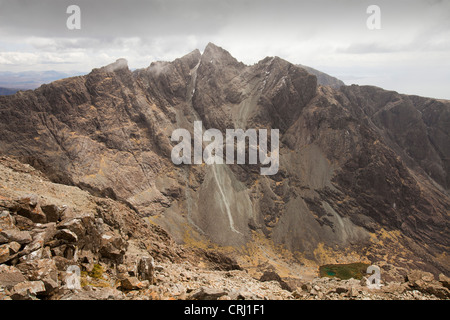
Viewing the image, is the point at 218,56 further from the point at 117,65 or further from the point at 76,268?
the point at 76,268

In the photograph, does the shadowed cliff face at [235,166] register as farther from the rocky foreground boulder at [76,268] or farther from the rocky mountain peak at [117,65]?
the rocky foreground boulder at [76,268]

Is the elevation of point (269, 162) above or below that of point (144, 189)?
above

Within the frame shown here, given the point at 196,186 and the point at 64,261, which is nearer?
the point at 64,261

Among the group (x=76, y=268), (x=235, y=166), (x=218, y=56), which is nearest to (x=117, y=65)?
(x=218, y=56)

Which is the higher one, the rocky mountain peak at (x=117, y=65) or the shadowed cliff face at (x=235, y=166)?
the rocky mountain peak at (x=117, y=65)

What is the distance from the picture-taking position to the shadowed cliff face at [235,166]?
7598 cm

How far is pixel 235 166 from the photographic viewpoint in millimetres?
97938

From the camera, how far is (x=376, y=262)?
7388 cm

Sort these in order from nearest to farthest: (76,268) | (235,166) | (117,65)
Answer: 1. (76,268)
2. (117,65)
3. (235,166)

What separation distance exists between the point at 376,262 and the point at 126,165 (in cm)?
8021

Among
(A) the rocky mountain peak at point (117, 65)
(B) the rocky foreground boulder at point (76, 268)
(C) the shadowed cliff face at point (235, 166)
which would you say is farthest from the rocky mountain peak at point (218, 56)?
(B) the rocky foreground boulder at point (76, 268)

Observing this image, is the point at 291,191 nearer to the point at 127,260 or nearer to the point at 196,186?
the point at 196,186
